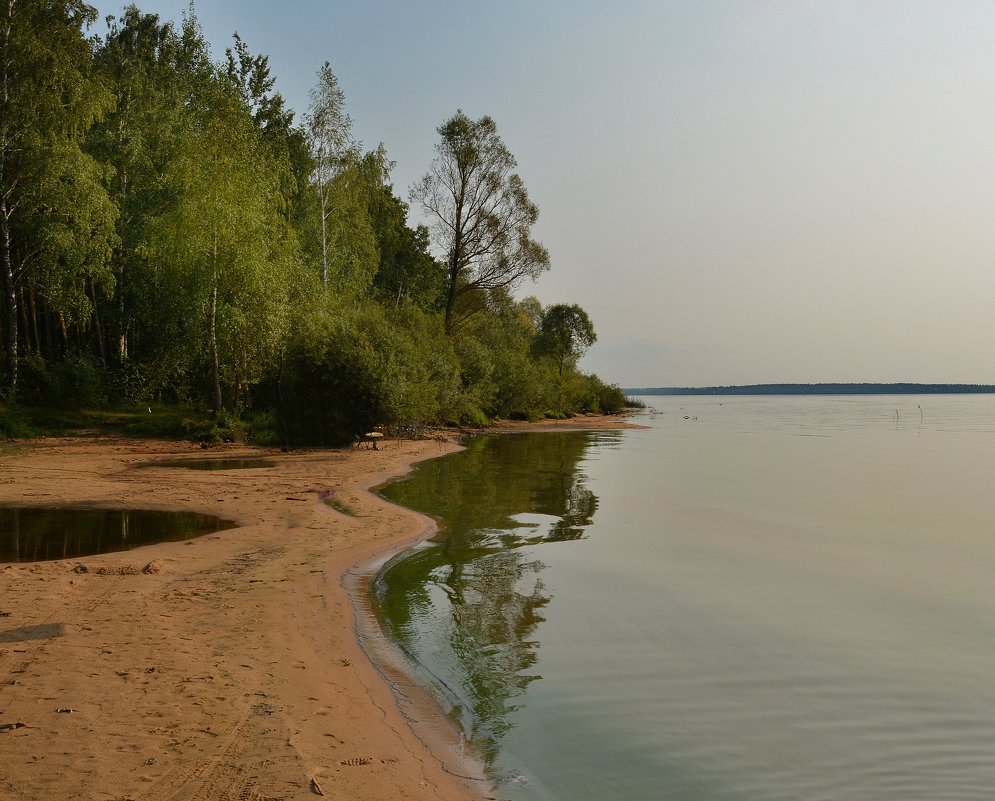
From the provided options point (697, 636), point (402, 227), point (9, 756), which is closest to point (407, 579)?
point (697, 636)

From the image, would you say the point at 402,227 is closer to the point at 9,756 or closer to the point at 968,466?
the point at 968,466

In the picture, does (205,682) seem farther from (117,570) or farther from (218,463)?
(218,463)

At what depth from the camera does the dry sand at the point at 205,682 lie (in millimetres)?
4660

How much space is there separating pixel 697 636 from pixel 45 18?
30.3m

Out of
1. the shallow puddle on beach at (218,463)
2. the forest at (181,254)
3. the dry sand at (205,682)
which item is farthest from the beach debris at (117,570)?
the forest at (181,254)

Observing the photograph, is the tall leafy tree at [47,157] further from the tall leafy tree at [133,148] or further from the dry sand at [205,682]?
the dry sand at [205,682]

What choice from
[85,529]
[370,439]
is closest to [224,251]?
[370,439]

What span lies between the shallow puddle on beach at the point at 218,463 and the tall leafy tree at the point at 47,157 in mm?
8760

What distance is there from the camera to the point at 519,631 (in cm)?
879

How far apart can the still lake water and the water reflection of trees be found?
0.04 metres

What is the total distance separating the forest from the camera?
25.9m

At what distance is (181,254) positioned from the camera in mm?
26656

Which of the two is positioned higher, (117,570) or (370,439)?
(370,439)

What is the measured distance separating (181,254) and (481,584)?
21069mm
